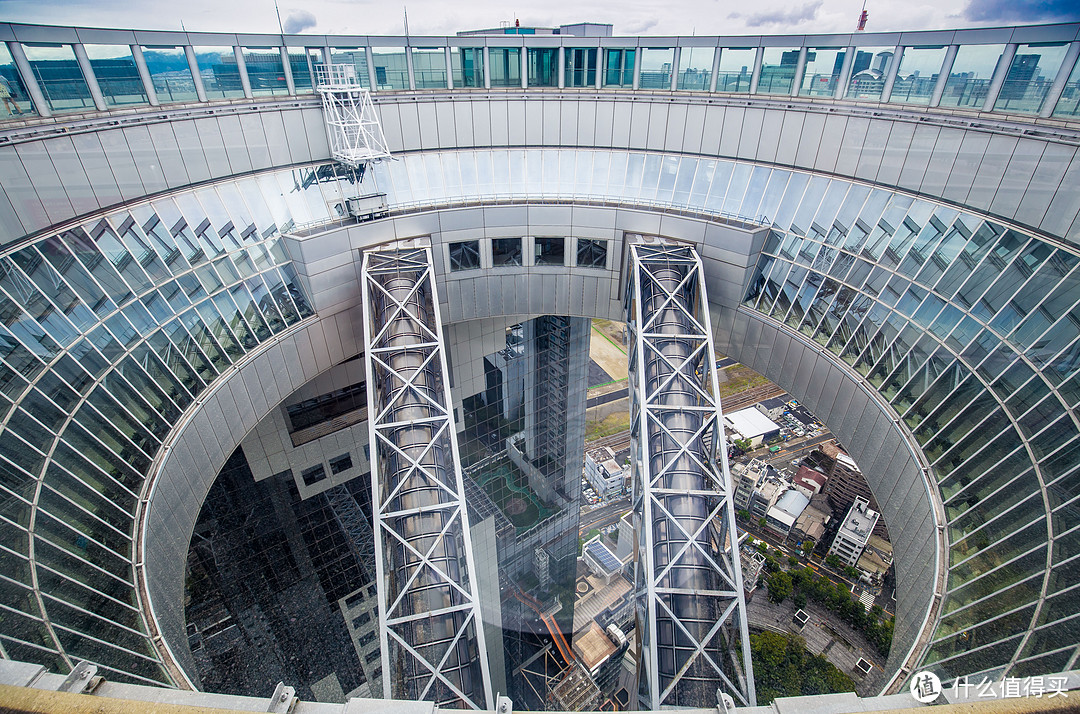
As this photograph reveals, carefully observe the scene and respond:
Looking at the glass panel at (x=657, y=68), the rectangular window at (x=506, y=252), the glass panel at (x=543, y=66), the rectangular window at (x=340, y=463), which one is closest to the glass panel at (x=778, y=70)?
the glass panel at (x=657, y=68)

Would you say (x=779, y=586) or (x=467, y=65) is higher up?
(x=467, y=65)

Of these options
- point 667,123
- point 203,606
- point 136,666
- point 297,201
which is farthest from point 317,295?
point 667,123

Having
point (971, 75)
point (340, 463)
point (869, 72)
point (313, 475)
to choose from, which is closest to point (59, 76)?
point (313, 475)

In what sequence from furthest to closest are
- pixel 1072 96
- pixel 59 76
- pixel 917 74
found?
1. pixel 917 74
2. pixel 59 76
3. pixel 1072 96

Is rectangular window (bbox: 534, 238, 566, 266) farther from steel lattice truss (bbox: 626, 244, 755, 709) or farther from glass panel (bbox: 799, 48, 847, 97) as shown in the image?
glass panel (bbox: 799, 48, 847, 97)

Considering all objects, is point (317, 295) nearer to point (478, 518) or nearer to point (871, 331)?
point (478, 518)

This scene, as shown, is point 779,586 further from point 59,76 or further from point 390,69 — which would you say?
point 59,76
